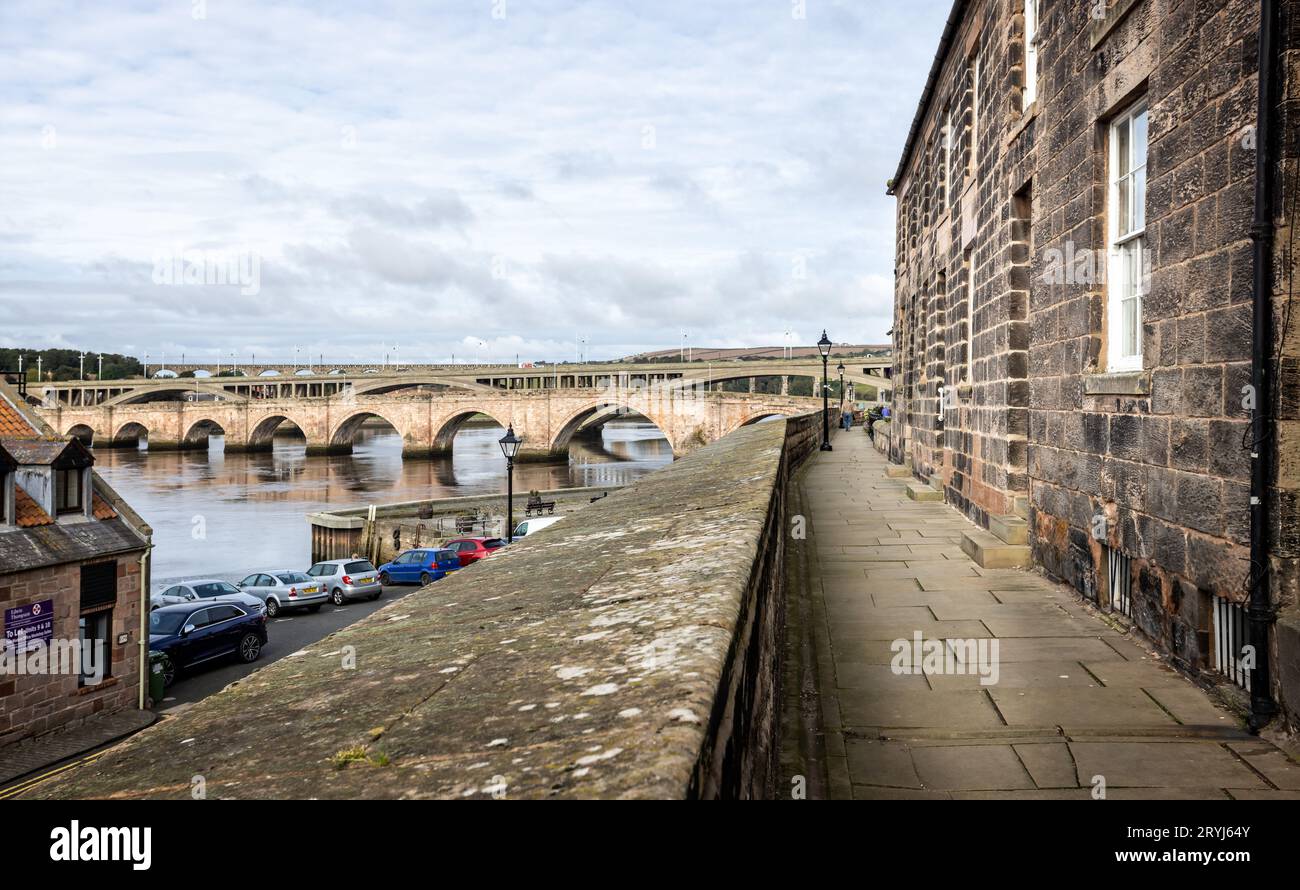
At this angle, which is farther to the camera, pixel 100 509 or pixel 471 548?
pixel 471 548

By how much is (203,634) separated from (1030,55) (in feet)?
59.7

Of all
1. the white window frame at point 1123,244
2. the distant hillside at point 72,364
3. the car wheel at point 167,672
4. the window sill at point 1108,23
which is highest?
the distant hillside at point 72,364

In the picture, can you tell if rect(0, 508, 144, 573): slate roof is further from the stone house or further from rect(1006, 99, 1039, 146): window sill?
rect(1006, 99, 1039, 146): window sill

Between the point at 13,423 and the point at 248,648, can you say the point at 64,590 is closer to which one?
the point at 248,648

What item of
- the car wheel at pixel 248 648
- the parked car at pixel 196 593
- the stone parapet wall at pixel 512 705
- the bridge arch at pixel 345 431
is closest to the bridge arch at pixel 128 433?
the bridge arch at pixel 345 431

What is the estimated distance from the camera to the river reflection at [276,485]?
3566cm

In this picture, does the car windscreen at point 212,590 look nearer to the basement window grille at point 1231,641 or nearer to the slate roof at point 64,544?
the slate roof at point 64,544

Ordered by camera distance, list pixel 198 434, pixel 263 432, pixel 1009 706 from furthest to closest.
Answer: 1. pixel 198 434
2. pixel 263 432
3. pixel 1009 706

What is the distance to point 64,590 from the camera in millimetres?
15750

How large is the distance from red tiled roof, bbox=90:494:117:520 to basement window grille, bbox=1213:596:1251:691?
61.4 ft
